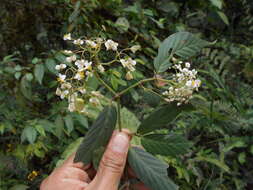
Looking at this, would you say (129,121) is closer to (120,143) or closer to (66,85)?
(120,143)

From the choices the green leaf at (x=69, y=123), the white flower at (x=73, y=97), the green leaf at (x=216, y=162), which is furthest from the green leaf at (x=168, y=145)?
the green leaf at (x=216, y=162)

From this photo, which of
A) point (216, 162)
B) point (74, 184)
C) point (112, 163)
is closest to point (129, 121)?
point (216, 162)

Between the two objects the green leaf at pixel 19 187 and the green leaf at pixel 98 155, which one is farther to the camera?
the green leaf at pixel 19 187

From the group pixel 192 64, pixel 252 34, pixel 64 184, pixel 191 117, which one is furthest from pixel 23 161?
pixel 252 34

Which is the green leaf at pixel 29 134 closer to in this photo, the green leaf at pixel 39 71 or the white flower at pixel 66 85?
the green leaf at pixel 39 71

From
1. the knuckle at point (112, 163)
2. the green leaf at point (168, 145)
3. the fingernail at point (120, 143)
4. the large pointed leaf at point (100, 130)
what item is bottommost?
the knuckle at point (112, 163)

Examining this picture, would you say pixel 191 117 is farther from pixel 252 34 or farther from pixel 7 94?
pixel 252 34

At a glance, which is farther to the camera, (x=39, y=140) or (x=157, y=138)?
(x=39, y=140)
